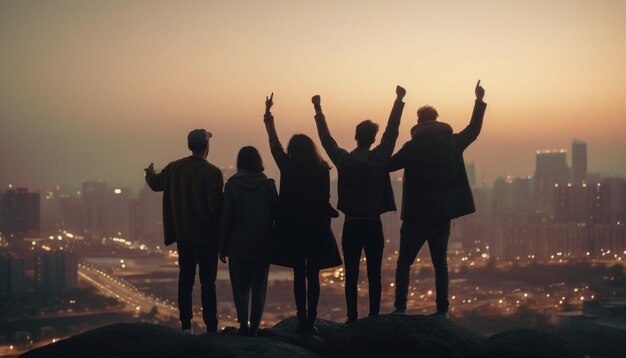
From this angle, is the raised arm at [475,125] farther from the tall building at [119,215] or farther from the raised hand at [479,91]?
the tall building at [119,215]

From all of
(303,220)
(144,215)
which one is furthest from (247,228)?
(144,215)

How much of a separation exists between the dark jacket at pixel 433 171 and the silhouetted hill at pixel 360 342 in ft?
3.00

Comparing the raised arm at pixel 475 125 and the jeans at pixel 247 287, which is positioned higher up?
the raised arm at pixel 475 125

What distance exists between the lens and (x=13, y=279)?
5694 centimetres

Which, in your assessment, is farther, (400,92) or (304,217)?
(400,92)

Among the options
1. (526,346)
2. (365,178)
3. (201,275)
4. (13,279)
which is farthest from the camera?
(13,279)

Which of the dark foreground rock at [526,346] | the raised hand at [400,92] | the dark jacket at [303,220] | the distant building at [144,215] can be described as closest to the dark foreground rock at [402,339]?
the dark foreground rock at [526,346]

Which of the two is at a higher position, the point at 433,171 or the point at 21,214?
the point at 433,171

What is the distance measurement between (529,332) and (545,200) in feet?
292

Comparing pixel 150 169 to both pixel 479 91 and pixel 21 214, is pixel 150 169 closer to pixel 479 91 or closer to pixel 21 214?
pixel 479 91

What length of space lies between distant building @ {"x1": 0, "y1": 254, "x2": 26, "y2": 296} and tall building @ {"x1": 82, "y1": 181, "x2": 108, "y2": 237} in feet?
114

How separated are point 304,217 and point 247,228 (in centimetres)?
45

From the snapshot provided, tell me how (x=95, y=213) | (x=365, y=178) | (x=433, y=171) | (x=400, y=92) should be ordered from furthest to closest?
1. (x=95, y=213)
2. (x=433, y=171)
3. (x=400, y=92)
4. (x=365, y=178)

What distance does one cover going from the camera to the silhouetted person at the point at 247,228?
6676 mm
